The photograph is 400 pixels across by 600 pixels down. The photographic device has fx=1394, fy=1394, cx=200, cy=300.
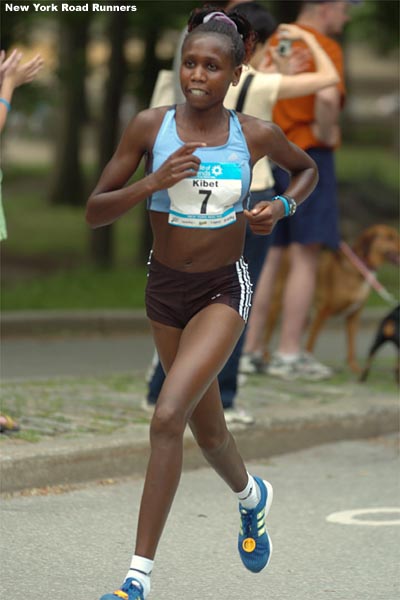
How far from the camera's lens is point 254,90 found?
7.37 metres

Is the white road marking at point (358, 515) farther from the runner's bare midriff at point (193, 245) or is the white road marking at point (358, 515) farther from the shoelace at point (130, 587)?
the shoelace at point (130, 587)

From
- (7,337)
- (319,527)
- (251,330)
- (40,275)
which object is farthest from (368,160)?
(319,527)

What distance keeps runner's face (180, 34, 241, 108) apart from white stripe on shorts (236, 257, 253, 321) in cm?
59

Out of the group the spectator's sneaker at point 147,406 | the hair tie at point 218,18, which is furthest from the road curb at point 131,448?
the hair tie at point 218,18

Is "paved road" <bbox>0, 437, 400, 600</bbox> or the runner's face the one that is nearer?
the runner's face

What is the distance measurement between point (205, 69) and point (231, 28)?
27 cm

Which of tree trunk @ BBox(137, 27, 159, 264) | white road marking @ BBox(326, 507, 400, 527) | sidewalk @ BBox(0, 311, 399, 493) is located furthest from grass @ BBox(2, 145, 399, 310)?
white road marking @ BBox(326, 507, 400, 527)

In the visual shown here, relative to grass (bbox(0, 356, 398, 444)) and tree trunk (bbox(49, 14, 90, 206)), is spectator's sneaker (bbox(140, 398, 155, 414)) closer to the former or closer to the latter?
grass (bbox(0, 356, 398, 444))

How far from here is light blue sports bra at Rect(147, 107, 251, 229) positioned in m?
4.77

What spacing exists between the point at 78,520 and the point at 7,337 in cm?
641

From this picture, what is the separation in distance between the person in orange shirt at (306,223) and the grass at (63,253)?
14.1ft

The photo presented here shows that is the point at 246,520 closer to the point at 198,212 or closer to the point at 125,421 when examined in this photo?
the point at 198,212

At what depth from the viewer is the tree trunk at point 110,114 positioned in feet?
59.6

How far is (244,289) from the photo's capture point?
4.95 m
